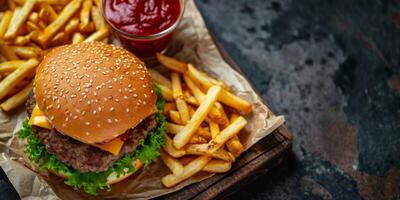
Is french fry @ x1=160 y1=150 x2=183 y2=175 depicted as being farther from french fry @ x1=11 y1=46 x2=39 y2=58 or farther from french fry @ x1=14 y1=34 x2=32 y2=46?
french fry @ x1=14 y1=34 x2=32 y2=46

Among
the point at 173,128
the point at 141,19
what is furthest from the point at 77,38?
the point at 173,128

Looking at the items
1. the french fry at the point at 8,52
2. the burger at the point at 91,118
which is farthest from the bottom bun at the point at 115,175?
the french fry at the point at 8,52

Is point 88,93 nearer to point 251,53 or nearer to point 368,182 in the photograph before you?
point 251,53

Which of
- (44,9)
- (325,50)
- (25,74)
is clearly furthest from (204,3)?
(25,74)

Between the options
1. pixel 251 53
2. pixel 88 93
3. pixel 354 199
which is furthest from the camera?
pixel 251 53

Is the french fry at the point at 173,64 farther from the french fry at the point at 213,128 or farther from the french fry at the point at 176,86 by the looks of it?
the french fry at the point at 213,128

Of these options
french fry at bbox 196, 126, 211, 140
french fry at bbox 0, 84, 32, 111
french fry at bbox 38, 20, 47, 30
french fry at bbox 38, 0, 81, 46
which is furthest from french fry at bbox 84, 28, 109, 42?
french fry at bbox 196, 126, 211, 140
